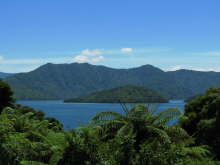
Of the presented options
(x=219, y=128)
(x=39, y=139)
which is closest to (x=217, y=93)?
(x=219, y=128)

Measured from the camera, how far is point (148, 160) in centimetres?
665

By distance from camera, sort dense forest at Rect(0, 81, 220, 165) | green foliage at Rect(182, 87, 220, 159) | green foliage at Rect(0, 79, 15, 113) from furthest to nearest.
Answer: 1. green foliage at Rect(0, 79, 15, 113)
2. green foliage at Rect(182, 87, 220, 159)
3. dense forest at Rect(0, 81, 220, 165)

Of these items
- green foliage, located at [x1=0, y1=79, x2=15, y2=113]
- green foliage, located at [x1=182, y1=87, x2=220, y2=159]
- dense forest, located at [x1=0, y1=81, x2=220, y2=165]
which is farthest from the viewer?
green foliage, located at [x1=0, y1=79, x2=15, y2=113]

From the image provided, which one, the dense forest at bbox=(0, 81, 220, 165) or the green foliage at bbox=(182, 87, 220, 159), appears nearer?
the dense forest at bbox=(0, 81, 220, 165)

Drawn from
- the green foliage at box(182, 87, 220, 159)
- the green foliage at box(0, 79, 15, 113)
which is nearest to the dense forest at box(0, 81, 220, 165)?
the green foliage at box(182, 87, 220, 159)

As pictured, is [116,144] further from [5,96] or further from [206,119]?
[5,96]

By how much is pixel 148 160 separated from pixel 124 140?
594 millimetres

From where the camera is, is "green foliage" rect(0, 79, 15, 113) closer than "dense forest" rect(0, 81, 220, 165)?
No

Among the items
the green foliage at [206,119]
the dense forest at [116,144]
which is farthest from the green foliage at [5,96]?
the dense forest at [116,144]

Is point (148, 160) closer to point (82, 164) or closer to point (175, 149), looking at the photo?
point (175, 149)

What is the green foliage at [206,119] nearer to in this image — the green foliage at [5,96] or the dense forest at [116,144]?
the dense forest at [116,144]

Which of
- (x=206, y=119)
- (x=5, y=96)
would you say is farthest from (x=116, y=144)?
(x=5, y=96)

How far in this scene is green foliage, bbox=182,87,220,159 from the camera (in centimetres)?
1947

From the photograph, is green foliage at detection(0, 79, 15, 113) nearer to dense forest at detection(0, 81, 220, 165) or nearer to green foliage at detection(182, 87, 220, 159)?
green foliage at detection(182, 87, 220, 159)
